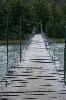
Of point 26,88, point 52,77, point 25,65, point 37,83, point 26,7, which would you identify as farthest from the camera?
point 26,7

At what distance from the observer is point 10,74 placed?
16.8ft

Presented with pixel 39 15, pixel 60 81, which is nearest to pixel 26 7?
pixel 39 15

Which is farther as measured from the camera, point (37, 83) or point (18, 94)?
point (37, 83)

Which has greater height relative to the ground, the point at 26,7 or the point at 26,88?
the point at 26,88

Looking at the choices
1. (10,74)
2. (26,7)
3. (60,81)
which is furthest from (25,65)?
(26,7)

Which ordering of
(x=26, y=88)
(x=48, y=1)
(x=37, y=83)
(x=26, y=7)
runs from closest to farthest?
(x=26, y=88) < (x=37, y=83) < (x=26, y=7) < (x=48, y=1)

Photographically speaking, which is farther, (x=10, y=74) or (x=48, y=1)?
(x=48, y=1)

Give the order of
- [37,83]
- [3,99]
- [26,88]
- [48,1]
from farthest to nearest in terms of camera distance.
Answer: [48,1], [37,83], [26,88], [3,99]

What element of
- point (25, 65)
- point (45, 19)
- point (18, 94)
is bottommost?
point (45, 19)

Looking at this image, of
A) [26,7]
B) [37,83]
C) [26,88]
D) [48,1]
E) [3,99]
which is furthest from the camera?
[48,1]

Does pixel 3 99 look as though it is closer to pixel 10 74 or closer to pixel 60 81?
pixel 60 81

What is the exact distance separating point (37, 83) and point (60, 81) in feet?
0.99

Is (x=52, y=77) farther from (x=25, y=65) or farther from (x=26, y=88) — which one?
(x=25, y=65)

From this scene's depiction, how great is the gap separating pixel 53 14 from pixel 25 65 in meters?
20.4
